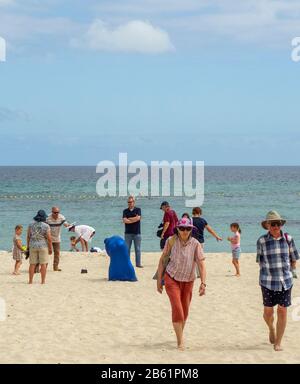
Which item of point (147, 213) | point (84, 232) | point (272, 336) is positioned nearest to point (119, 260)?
point (272, 336)

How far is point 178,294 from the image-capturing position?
8.50 metres

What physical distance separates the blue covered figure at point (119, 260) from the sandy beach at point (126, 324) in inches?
11.9

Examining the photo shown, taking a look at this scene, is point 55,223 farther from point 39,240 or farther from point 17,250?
point 39,240

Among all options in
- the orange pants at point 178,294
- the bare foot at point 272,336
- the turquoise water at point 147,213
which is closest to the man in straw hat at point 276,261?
the bare foot at point 272,336

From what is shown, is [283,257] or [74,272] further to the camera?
[74,272]

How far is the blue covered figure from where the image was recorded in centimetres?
1465

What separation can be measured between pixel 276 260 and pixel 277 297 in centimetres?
45

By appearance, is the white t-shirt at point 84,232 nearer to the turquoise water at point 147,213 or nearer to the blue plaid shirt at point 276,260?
the turquoise water at point 147,213

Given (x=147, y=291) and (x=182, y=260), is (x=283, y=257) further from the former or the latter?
(x=147, y=291)

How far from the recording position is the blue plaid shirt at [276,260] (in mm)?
8172
